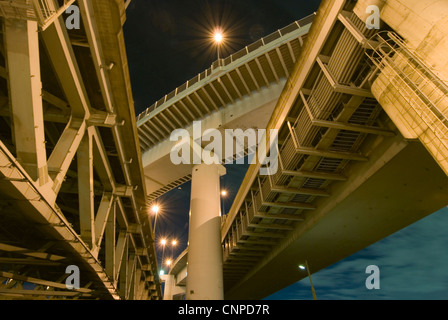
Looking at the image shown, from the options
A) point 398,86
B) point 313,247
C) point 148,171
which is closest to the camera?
point 398,86

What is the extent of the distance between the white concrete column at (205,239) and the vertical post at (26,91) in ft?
33.1

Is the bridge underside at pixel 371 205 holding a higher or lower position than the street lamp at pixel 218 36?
lower

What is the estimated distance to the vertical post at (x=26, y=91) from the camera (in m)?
3.65

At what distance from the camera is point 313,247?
1194cm

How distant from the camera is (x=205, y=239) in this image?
1358 centimetres

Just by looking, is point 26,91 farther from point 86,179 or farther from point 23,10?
point 86,179

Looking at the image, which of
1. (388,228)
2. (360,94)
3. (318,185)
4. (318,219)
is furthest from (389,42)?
(388,228)

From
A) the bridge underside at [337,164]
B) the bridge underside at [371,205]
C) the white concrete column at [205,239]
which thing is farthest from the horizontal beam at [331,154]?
the white concrete column at [205,239]

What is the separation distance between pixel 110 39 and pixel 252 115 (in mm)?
11635

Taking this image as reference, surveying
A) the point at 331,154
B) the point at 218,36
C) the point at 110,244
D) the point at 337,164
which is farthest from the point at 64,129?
the point at 218,36

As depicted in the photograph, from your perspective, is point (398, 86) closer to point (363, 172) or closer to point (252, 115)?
point (363, 172)

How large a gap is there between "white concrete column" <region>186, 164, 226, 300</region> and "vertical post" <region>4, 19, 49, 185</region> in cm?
1009

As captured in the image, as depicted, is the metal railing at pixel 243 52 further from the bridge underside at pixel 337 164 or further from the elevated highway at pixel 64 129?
the elevated highway at pixel 64 129

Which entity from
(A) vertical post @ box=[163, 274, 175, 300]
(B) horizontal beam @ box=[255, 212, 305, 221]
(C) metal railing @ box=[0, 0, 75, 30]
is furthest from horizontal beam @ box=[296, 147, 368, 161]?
(A) vertical post @ box=[163, 274, 175, 300]
